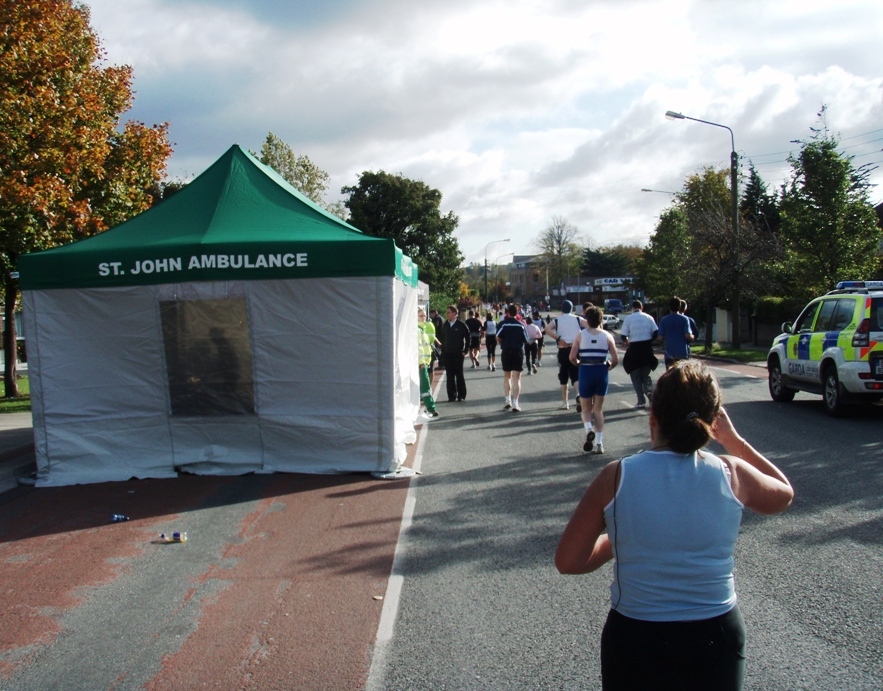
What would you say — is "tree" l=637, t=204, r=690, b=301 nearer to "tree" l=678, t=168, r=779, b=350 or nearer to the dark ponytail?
"tree" l=678, t=168, r=779, b=350

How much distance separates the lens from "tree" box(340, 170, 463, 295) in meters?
46.2

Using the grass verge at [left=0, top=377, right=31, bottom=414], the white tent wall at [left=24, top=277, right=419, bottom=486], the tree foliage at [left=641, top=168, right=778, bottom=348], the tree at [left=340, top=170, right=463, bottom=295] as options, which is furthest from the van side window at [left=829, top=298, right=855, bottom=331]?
the tree at [left=340, top=170, right=463, bottom=295]

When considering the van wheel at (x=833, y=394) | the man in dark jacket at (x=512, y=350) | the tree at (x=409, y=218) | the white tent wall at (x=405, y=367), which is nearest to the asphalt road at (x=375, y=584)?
the white tent wall at (x=405, y=367)

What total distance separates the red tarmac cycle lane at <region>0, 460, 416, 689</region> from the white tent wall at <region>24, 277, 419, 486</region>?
22.7 inches

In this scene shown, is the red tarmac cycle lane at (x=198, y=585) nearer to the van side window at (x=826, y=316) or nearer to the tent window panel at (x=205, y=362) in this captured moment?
the tent window panel at (x=205, y=362)

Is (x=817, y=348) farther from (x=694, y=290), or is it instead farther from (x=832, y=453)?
(x=694, y=290)

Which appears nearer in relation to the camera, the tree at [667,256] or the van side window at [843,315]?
the van side window at [843,315]

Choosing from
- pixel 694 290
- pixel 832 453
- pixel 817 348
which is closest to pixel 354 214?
pixel 694 290

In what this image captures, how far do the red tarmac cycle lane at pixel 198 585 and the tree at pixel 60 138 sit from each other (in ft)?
25.8

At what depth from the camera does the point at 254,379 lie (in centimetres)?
904

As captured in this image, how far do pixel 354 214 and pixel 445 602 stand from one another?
42813 millimetres

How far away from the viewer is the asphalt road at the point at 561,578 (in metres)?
3.98

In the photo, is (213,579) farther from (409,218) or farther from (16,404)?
(409,218)

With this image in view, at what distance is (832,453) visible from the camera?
921 cm
